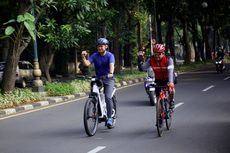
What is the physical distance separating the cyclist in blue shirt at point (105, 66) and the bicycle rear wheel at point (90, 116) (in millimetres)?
397

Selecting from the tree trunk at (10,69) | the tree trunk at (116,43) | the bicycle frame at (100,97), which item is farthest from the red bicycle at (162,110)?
the tree trunk at (116,43)

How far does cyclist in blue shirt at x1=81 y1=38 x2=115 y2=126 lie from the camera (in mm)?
10984

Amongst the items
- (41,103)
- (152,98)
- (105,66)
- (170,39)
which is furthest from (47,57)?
(170,39)

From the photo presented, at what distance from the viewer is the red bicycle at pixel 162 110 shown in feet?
33.2

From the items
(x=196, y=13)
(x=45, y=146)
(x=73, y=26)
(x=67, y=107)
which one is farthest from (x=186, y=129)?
(x=196, y=13)

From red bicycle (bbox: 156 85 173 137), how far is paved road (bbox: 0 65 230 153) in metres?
0.22

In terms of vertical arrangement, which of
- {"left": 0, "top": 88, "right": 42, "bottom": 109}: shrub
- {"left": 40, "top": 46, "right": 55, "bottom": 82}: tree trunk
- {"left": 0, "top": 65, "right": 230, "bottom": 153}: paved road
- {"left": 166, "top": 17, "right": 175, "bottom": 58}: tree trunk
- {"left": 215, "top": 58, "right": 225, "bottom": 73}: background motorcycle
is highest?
{"left": 166, "top": 17, "right": 175, "bottom": 58}: tree trunk

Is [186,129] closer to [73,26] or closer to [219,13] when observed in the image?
[73,26]

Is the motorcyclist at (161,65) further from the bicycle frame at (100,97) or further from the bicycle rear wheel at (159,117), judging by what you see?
the bicycle frame at (100,97)

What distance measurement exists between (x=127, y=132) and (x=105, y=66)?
4.78 feet

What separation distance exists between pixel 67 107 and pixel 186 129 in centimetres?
630

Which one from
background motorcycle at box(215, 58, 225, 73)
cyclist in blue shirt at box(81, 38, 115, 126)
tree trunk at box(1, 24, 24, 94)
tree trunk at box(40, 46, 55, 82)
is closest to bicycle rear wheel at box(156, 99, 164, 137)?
cyclist in blue shirt at box(81, 38, 115, 126)

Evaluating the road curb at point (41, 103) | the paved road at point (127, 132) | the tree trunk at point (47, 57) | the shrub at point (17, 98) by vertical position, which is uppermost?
the tree trunk at point (47, 57)

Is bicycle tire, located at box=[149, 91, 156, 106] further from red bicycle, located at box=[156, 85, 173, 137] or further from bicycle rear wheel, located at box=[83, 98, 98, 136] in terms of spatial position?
bicycle rear wheel, located at box=[83, 98, 98, 136]
